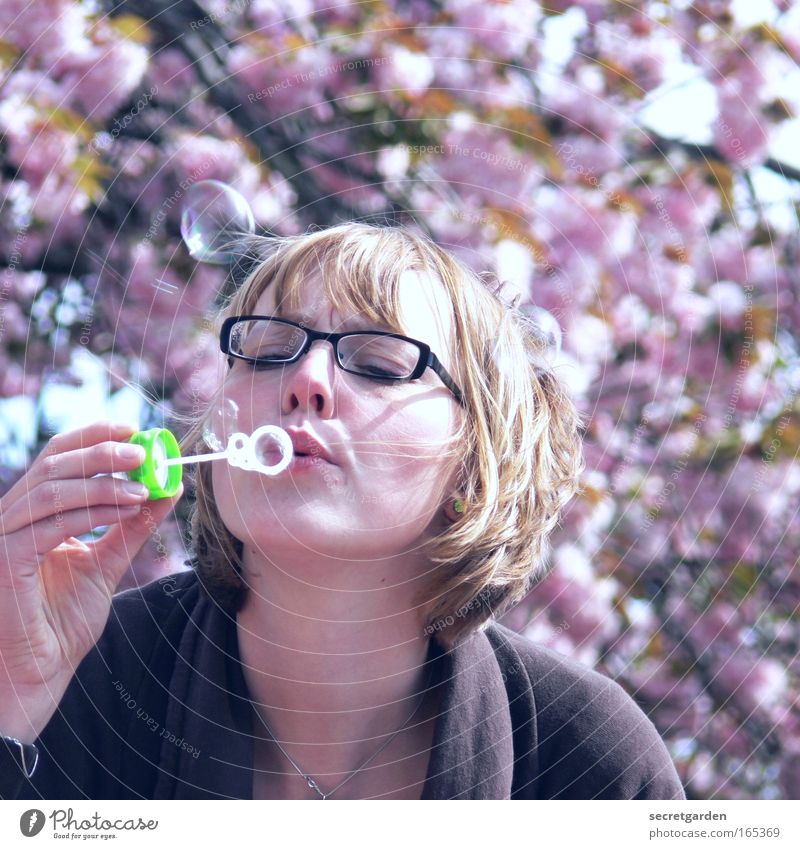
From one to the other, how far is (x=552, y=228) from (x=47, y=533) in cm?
75

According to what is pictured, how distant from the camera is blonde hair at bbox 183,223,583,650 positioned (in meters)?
0.81

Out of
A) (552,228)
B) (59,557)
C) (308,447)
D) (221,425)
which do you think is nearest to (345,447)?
(308,447)

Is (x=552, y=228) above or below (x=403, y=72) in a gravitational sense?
below

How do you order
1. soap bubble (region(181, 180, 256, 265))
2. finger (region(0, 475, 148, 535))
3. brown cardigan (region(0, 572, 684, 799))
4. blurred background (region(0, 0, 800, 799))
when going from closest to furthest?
finger (region(0, 475, 148, 535)), brown cardigan (region(0, 572, 684, 799)), soap bubble (region(181, 180, 256, 265)), blurred background (region(0, 0, 800, 799))

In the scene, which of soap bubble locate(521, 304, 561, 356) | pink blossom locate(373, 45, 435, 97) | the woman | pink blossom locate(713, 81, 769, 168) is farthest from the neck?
pink blossom locate(713, 81, 769, 168)

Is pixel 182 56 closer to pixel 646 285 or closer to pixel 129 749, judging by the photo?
pixel 646 285

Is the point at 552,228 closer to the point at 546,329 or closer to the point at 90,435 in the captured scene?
the point at 546,329

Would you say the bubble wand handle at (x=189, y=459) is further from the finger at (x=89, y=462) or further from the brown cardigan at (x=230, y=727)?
the brown cardigan at (x=230, y=727)

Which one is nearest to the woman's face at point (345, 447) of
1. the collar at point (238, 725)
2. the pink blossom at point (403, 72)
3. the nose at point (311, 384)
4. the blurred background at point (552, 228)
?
the nose at point (311, 384)

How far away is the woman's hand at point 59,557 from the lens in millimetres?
696

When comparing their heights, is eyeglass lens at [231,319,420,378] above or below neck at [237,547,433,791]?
above

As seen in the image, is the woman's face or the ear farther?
the ear

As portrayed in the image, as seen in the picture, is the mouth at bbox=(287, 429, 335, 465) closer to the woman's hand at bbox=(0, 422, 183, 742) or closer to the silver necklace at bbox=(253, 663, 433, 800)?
the woman's hand at bbox=(0, 422, 183, 742)

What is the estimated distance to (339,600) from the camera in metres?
0.81
